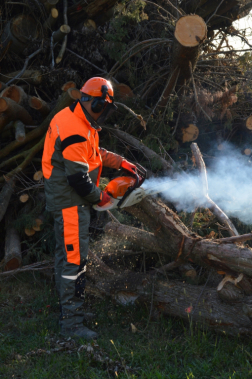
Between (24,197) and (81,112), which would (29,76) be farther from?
(81,112)

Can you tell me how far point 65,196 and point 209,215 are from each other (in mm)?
2235

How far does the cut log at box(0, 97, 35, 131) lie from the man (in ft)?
5.65

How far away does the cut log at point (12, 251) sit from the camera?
4.36 meters

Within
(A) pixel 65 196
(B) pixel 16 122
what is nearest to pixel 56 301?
(A) pixel 65 196

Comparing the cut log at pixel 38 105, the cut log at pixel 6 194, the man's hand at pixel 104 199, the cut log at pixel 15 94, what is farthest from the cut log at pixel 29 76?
the man's hand at pixel 104 199

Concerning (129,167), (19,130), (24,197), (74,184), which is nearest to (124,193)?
(129,167)

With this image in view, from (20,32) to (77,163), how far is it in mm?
3926

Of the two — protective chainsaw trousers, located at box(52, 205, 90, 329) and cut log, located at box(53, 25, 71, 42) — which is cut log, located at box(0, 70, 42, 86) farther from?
protective chainsaw trousers, located at box(52, 205, 90, 329)

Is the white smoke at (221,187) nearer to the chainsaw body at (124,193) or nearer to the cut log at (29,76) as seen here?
the chainsaw body at (124,193)

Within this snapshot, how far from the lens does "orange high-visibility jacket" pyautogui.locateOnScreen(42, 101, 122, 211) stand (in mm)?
2979

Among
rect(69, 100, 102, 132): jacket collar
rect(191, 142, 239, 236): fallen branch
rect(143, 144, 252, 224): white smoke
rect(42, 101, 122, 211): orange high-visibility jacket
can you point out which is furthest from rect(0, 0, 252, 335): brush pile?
rect(69, 100, 102, 132): jacket collar

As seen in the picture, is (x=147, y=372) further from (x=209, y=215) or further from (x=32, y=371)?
(x=209, y=215)

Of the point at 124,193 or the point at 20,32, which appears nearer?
the point at 124,193

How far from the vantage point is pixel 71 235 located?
3.10m
